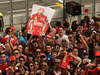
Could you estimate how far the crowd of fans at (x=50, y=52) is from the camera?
52.9ft

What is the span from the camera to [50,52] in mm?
17469

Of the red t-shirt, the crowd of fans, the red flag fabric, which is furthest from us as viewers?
the red flag fabric

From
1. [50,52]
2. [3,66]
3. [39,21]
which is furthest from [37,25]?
[3,66]

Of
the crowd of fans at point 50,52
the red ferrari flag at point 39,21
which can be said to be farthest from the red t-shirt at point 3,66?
the red ferrari flag at point 39,21

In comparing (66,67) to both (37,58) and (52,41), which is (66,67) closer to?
(37,58)

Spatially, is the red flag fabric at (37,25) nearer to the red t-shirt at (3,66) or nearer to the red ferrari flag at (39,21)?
the red ferrari flag at (39,21)

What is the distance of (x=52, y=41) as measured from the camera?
18.6 m

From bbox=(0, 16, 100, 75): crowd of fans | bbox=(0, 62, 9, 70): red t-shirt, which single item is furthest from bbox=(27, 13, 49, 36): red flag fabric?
bbox=(0, 62, 9, 70): red t-shirt

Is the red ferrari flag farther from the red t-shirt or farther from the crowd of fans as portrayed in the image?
the red t-shirt

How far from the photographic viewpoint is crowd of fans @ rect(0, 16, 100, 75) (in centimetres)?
1612

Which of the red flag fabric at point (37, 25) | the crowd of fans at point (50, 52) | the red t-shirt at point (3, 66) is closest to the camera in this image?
the crowd of fans at point (50, 52)

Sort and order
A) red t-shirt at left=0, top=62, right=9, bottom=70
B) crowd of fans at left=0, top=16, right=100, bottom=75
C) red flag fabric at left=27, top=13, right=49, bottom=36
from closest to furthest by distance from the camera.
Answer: crowd of fans at left=0, top=16, right=100, bottom=75
red t-shirt at left=0, top=62, right=9, bottom=70
red flag fabric at left=27, top=13, right=49, bottom=36

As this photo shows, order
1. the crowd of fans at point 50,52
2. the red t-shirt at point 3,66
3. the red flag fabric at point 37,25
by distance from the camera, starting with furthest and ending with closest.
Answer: the red flag fabric at point 37,25 < the red t-shirt at point 3,66 < the crowd of fans at point 50,52

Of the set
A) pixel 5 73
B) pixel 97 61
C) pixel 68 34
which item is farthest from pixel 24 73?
pixel 68 34
